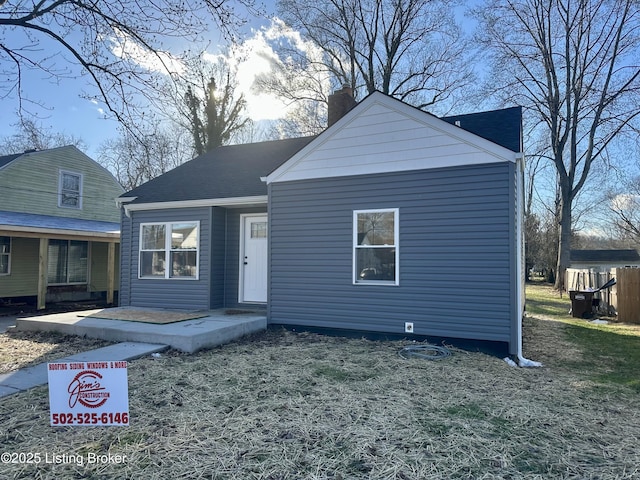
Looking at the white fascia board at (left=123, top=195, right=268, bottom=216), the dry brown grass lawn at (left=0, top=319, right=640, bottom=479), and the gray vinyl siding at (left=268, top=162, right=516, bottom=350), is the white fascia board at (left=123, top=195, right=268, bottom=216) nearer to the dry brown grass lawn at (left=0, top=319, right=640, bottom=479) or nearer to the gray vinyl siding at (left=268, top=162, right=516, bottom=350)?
the gray vinyl siding at (left=268, top=162, right=516, bottom=350)

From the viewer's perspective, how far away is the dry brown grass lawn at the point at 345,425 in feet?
9.45

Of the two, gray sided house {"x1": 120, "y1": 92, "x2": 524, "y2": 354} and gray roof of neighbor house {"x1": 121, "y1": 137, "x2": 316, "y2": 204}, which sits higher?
gray roof of neighbor house {"x1": 121, "y1": 137, "x2": 316, "y2": 204}

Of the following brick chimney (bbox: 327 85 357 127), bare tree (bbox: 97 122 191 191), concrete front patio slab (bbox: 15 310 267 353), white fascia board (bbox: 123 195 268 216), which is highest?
bare tree (bbox: 97 122 191 191)

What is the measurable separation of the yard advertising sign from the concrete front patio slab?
2921 millimetres

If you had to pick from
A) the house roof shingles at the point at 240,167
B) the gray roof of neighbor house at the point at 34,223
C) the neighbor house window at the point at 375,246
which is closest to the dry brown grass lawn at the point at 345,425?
the neighbor house window at the point at 375,246

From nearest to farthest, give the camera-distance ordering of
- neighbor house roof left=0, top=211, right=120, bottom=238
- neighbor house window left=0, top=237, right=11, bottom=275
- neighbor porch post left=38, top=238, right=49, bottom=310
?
1. neighbor house roof left=0, top=211, right=120, bottom=238
2. neighbor porch post left=38, top=238, right=49, bottom=310
3. neighbor house window left=0, top=237, right=11, bottom=275

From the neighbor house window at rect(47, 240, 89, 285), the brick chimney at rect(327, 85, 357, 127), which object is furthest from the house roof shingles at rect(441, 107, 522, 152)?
the neighbor house window at rect(47, 240, 89, 285)

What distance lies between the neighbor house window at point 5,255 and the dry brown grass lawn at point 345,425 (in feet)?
36.1

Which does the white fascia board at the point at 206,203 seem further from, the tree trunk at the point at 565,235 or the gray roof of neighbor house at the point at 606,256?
the gray roof of neighbor house at the point at 606,256

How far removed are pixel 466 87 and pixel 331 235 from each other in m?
17.6

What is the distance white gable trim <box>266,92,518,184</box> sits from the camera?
6.62 metres

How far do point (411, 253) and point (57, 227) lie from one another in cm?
1147

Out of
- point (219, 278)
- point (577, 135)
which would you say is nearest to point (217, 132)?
point (219, 278)

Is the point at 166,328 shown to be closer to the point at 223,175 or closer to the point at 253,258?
the point at 253,258
